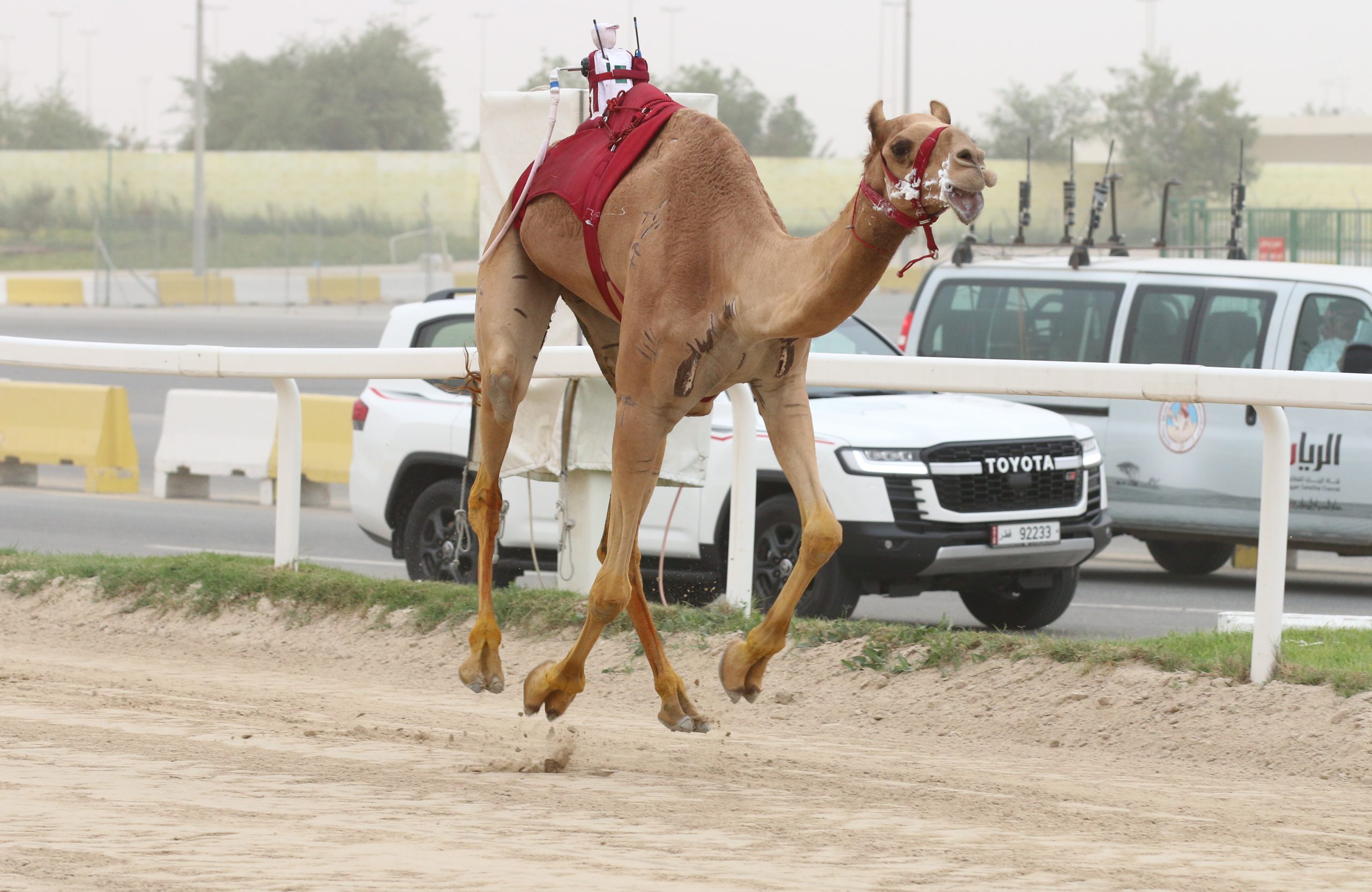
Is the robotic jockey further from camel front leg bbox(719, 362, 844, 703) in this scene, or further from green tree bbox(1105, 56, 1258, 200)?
green tree bbox(1105, 56, 1258, 200)

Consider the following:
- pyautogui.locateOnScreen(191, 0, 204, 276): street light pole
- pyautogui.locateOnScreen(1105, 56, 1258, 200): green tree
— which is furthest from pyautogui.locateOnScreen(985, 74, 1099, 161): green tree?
pyautogui.locateOnScreen(191, 0, 204, 276): street light pole

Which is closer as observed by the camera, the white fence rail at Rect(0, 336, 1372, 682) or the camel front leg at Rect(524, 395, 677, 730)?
the camel front leg at Rect(524, 395, 677, 730)

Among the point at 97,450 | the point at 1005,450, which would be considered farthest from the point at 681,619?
the point at 97,450

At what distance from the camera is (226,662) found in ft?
28.6

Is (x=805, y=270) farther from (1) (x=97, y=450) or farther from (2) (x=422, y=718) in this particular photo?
(1) (x=97, y=450)

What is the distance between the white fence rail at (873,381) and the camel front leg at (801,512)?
187 cm

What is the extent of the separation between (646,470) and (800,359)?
59cm

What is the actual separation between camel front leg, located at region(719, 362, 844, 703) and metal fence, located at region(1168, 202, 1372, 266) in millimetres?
28004

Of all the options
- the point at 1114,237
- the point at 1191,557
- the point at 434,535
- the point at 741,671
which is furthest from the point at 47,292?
the point at 741,671

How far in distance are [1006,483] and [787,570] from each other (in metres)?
1.30

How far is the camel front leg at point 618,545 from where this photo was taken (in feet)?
19.9

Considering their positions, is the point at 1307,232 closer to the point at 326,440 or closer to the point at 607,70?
the point at 326,440

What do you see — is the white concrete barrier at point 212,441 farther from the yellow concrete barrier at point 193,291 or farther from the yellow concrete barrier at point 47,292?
the yellow concrete barrier at point 47,292

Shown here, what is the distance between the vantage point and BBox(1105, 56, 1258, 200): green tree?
6719 cm
